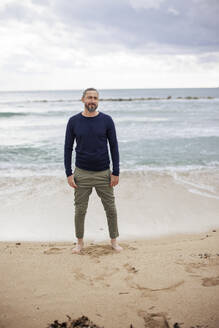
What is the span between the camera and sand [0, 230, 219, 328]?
2.34m

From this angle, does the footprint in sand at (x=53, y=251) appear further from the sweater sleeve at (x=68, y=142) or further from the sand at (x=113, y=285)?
the sweater sleeve at (x=68, y=142)

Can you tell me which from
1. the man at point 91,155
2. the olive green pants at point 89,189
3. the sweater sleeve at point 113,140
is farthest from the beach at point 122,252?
the sweater sleeve at point 113,140

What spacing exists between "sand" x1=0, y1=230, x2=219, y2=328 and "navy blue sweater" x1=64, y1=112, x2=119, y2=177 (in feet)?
3.69

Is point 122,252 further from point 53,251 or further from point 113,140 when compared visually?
point 113,140

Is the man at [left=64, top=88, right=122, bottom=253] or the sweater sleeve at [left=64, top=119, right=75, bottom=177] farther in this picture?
the sweater sleeve at [left=64, top=119, right=75, bottom=177]

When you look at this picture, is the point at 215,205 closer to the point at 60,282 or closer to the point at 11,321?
the point at 60,282

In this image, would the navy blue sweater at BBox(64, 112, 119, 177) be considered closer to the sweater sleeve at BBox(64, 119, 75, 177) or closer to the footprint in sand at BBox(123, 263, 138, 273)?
the sweater sleeve at BBox(64, 119, 75, 177)

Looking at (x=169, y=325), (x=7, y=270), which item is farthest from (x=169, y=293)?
(x=7, y=270)

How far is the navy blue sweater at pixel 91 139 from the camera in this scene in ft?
11.2

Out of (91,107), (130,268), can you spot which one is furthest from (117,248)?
(91,107)

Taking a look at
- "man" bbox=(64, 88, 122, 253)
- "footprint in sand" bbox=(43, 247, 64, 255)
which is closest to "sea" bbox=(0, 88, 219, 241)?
"footprint in sand" bbox=(43, 247, 64, 255)

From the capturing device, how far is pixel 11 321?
7.62 ft

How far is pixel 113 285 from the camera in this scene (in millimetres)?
2836

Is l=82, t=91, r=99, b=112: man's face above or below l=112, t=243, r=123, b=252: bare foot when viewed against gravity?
above
